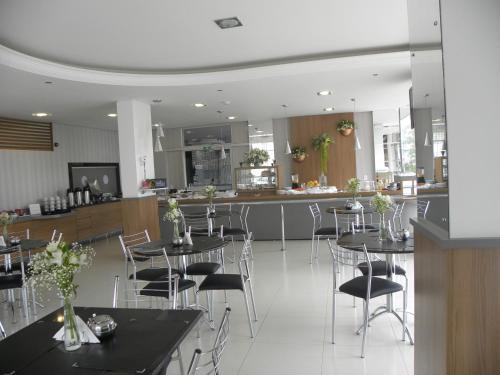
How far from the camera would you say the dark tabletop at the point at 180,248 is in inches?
149

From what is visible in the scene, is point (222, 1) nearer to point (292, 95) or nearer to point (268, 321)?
point (268, 321)

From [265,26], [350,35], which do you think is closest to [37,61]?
[265,26]

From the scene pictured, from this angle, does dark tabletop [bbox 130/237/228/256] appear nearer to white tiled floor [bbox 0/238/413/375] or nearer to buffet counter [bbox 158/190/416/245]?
white tiled floor [bbox 0/238/413/375]

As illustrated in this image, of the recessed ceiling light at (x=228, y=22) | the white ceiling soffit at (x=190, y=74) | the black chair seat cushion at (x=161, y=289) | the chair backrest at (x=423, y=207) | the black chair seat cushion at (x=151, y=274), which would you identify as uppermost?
the recessed ceiling light at (x=228, y=22)

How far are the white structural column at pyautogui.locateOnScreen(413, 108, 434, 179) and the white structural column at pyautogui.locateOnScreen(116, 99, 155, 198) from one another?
5321 mm

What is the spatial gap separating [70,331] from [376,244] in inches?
98.6

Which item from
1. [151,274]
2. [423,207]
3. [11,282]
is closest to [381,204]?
[423,207]

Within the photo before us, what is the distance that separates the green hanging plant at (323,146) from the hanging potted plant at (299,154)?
305 mm

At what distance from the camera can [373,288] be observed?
10.4ft

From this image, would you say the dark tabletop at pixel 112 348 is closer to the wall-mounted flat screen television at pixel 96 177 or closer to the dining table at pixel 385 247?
the dining table at pixel 385 247

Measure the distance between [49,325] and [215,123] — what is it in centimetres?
922

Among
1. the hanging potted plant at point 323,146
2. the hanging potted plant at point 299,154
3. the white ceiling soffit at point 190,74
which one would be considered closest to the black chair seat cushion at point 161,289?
the white ceiling soffit at point 190,74

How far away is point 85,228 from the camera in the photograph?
8656 millimetres

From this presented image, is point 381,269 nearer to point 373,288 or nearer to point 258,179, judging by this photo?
point 373,288
